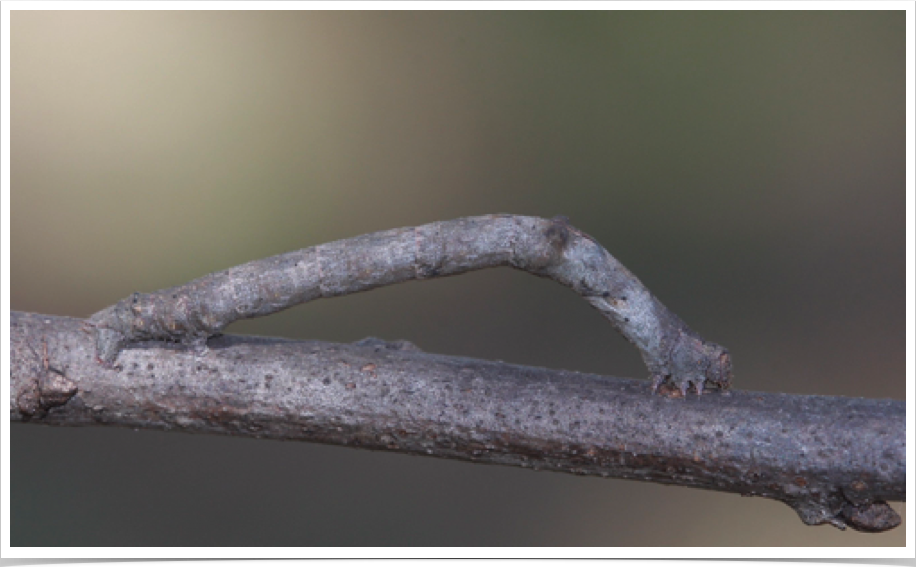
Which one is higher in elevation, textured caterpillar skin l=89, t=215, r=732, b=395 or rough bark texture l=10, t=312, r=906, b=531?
textured caterpillar skin l=89, t=215, r=732, b=395

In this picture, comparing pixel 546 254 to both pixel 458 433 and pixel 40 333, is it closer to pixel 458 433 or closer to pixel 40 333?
pixel 458 433

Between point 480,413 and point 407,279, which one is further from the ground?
point 407,279

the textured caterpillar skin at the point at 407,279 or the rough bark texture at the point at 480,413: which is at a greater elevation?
the textured caterpillar skin at the point at 407,279

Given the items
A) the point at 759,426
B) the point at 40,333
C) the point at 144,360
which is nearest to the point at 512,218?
the point at 759,426

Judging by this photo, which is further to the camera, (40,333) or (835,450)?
(40,333)
